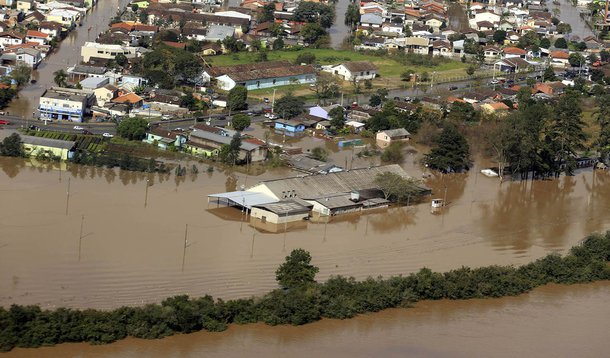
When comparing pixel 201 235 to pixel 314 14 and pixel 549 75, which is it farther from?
pixel 314 14

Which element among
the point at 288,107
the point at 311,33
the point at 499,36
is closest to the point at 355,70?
the point at 311,33

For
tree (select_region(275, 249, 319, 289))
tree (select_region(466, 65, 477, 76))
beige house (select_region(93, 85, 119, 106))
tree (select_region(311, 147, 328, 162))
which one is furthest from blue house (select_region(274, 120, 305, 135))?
tree (select_region(275, 249, 319, 289))

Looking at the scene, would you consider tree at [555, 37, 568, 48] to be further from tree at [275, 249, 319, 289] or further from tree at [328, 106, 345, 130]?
tree at [275, 249, 319, 289]

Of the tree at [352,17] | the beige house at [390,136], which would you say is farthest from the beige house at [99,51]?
the tree at [352,17]

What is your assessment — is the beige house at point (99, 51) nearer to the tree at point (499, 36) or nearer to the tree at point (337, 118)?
the tree at point (337, 118)

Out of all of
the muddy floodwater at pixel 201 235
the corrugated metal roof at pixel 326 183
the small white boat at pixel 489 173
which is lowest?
the muddy floodwater at pixel 201 235

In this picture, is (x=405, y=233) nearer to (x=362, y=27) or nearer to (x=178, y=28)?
(x=178, y=28)

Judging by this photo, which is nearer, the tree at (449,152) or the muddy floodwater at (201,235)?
the muddy floodwater at (201,235)
